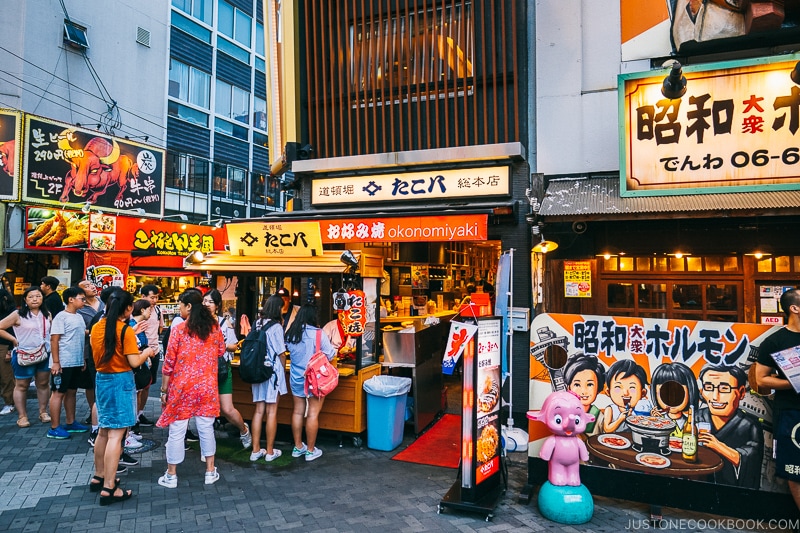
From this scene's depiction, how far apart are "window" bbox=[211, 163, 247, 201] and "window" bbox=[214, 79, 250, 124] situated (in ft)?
8.16

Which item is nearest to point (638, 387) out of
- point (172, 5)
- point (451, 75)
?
point (451, 75)

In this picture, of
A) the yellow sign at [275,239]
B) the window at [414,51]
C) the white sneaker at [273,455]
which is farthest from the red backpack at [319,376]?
the window at [414,51]

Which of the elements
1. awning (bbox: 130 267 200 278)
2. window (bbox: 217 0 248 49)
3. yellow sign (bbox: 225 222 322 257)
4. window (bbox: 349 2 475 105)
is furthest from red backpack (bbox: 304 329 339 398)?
window (bbox: 217 0 248 49)

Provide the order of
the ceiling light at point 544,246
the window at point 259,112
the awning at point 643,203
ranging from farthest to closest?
the window at point 259,112 < the ceiling light at point 544,246 < the awning at point 643,203

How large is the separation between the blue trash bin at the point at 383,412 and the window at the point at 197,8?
66.1 feet

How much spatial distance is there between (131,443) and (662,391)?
6895 mm

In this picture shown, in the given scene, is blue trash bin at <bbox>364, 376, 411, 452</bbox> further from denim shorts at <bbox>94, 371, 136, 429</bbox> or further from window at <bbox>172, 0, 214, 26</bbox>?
window at <bbox>172, 0, 214, 26</bbox>

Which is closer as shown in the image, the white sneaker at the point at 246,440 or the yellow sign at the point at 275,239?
the white sneaker at the point at 246,440

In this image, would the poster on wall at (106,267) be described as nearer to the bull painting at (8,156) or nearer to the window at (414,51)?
the bull painting at (8,156)

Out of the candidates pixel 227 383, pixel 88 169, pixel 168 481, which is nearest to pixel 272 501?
pixel 168 481

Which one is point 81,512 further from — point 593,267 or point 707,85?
point 707,85

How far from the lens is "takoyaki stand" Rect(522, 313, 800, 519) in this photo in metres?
4.73

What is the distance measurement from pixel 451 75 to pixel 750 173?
17.0 ft

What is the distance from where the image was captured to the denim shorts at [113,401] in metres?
5.22
